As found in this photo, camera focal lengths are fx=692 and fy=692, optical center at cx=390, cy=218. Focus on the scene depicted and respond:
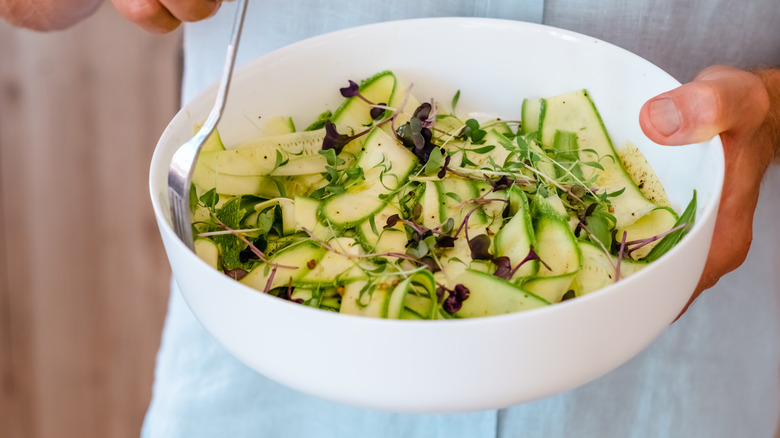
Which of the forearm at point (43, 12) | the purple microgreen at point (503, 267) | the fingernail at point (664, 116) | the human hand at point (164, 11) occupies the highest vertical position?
the human hand at point (164, 11)

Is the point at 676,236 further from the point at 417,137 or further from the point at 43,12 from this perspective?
the point at 43,12

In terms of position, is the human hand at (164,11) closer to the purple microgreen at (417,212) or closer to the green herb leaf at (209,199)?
the green herb leaf at (209,199)

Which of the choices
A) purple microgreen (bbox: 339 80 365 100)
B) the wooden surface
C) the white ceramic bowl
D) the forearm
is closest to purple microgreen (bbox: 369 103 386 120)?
purple microgreen (bbox: 339 80 365 100)

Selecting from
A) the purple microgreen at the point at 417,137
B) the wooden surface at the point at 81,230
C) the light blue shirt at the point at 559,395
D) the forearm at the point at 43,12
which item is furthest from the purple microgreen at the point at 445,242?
the wooden surface at the point at 81,230

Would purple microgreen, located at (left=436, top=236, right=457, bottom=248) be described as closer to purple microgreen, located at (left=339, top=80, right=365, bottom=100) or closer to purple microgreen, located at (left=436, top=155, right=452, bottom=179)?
purple microgreen, located at (left=436, top=155, right=452, bottom=179)

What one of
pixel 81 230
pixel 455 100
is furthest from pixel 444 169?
pixel 81 230

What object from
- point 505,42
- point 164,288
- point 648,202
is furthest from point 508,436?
point 164,288
